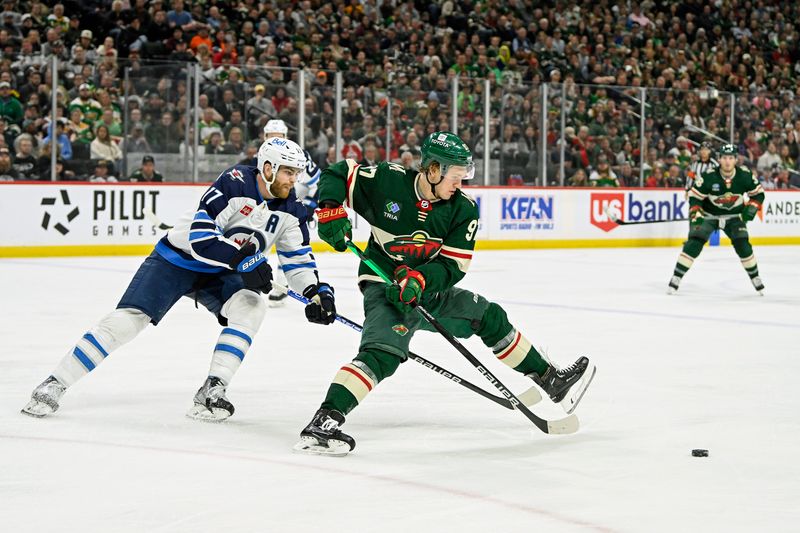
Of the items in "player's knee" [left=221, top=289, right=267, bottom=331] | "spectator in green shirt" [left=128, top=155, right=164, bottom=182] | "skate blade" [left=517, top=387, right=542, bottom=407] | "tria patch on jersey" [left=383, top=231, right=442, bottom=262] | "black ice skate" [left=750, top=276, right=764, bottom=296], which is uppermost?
"tria patch on jersey" [left=383, top=231, right=442, bottom=262]

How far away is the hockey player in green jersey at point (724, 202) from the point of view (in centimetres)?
981

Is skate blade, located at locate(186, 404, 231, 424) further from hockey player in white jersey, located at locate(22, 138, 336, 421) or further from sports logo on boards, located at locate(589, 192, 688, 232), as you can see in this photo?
sports logo on boards, located at locate(589, 192, 688, 232)

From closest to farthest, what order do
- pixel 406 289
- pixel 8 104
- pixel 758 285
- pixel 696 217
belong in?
pixel 406 289
pixel 758 285
pixel 696 217
pixel 8 104

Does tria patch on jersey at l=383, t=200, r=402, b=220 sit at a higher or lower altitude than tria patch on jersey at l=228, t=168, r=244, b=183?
lower

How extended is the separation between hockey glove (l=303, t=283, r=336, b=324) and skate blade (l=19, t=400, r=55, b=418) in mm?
961

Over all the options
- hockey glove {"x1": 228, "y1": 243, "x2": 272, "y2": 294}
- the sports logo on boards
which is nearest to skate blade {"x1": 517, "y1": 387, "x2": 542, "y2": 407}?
hockey glove {"x1": 228, "y1": 243, "x2": 272, "y2": 294}

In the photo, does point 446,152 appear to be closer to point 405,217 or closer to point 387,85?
point 405,217

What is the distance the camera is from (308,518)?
2.87 m

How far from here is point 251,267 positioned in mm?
4113

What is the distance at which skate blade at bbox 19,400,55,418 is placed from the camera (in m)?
4.11

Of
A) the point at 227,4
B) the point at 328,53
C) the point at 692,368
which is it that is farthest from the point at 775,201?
the point at 692,368

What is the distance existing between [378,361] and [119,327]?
1.02 m

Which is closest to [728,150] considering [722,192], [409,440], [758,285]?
[722,192]

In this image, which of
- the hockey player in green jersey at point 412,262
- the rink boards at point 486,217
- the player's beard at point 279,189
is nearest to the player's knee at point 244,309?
the player's beard at point 279,189
